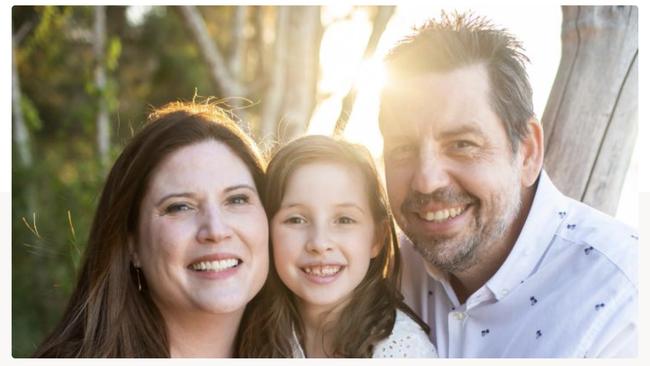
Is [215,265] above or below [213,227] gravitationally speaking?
below

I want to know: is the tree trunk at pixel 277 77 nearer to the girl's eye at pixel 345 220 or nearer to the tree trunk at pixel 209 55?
the tree trunk at pixel 209 55

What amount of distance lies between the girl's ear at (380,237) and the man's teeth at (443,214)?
0.96 ft

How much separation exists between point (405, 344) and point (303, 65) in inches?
198

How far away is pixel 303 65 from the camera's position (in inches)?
301

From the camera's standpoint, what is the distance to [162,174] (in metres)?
2.84

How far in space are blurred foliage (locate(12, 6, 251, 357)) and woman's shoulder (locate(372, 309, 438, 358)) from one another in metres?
4.13

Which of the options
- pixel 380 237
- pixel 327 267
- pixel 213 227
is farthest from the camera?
pixel 380 237

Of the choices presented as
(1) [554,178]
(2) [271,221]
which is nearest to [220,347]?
(2) [271,221]

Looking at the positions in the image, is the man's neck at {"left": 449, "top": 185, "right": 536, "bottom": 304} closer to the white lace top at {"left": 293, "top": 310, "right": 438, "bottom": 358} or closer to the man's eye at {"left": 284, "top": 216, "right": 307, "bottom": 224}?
the white lace top at {"left": 293, "top": 310, "right": 438, "bottom": 358}

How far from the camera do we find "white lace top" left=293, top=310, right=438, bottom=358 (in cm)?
299

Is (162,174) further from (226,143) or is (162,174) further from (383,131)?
(383,131)

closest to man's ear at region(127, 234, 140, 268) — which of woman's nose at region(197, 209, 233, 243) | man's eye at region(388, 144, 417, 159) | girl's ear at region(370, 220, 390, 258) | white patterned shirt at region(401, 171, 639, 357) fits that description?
woman's nose at region(197, 209, 233, 243)

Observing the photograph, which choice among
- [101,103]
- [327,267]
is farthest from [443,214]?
[101,103]

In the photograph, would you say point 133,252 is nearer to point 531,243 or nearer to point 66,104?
point 531,243
